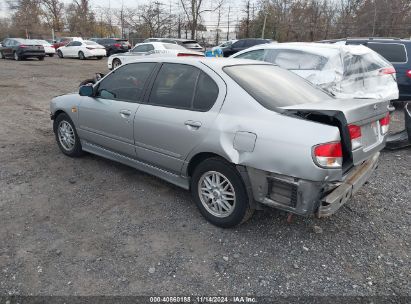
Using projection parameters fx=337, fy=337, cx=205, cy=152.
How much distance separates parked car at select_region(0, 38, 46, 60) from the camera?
2262 cm

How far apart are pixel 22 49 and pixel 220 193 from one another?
24.0 m

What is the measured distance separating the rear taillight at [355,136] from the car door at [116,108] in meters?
2.26

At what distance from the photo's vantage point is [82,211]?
3568 millimetres

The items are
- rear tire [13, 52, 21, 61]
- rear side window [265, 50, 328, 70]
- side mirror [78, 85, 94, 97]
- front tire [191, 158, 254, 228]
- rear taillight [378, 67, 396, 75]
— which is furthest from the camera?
rear tire [13, 52, 21, 61]

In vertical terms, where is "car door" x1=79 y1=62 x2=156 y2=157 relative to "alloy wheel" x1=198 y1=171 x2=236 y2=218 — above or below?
above

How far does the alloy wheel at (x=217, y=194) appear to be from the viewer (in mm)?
3146

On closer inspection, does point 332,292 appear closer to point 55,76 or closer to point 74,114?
point 74,114

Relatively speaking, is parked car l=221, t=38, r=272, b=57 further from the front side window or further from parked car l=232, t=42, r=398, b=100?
the front side window

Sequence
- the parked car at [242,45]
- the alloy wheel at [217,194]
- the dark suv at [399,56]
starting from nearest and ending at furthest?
the alloy wheel at [217,194] < the dark suv at [399,56] < the parked car at [242,45]

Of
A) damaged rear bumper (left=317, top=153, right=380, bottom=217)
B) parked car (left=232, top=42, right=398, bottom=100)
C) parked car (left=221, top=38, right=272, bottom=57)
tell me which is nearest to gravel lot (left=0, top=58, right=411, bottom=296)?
damaged rear bumper (left=317, top=153, right=380, bottom=217)

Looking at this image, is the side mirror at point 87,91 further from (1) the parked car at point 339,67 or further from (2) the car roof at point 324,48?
(2) the car roof at point 324,48

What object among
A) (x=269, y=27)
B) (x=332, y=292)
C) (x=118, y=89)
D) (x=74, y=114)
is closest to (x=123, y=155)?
(x=118, y=89)

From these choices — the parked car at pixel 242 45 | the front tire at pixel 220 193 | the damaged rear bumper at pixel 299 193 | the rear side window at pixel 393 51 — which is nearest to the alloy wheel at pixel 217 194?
the front tire at pixel 220 193

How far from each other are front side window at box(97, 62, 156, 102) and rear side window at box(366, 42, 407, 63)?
7073mm
